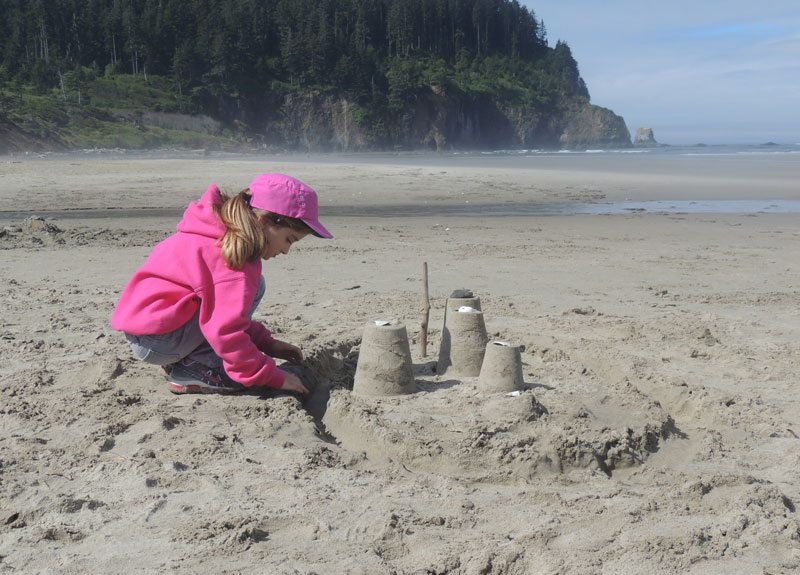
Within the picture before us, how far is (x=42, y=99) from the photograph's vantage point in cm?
5044

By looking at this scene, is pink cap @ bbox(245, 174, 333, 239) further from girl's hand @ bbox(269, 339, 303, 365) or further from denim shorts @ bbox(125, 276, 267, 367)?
girl's hand @ bbox(269, 339, 303, 365)

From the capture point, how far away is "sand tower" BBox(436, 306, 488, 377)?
4707mm

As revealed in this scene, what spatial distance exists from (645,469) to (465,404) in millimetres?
980

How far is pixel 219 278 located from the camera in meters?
3.89

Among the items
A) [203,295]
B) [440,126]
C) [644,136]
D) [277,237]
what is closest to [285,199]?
[277,237]

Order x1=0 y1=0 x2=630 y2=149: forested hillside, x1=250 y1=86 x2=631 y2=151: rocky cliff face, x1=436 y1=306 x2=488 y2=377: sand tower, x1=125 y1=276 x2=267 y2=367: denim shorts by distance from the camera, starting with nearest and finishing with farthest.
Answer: x1=125 y1=276 x2=267 y2=367: denim shorts → x1=436 y1=306 x2=488 y2=377: sand tower → x1=0 y1=0 x2=630 y2=149: forested hillside → x1=250 y1=86 x2=631 y2=151: rocky cliff face

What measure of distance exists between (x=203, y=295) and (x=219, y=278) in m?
0.12

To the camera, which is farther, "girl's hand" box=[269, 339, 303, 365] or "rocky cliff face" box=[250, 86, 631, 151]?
"rocky cliff face" box=[250, 86, 631, 151]

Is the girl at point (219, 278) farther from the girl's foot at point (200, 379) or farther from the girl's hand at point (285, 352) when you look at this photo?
the girl's hand at point (285, 352)

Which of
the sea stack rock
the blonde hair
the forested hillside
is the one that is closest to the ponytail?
the blonde hair

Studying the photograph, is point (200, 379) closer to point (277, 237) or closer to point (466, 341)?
point (277, 237)

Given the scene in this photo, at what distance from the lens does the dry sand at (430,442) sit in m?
2.79

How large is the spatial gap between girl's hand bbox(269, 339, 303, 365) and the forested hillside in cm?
4449

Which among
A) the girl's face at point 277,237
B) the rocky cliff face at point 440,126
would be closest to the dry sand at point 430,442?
the girl's face at point 277,237
